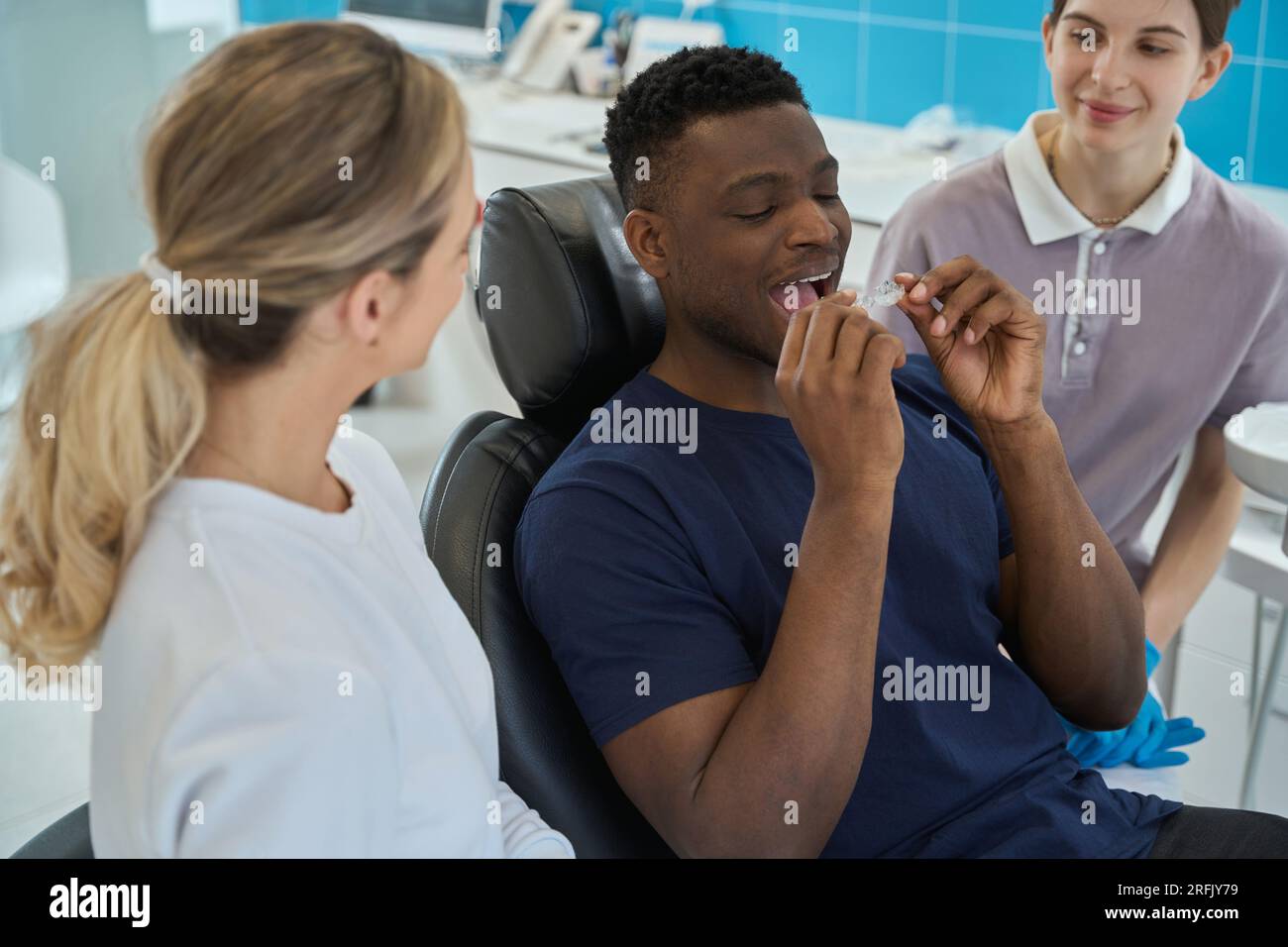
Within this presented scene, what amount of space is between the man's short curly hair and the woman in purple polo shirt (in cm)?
53

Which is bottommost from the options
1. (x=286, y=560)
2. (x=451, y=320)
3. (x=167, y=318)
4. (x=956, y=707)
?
(x=451, y=320)

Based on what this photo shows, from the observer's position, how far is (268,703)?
0.84m

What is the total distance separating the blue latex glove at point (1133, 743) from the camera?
1.54m

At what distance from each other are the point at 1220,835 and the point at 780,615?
1.67ft

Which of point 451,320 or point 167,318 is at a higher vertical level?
point 167,318

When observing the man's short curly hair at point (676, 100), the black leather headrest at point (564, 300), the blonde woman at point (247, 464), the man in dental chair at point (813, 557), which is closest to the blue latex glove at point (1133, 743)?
the man in dental chair at point (813, 557)

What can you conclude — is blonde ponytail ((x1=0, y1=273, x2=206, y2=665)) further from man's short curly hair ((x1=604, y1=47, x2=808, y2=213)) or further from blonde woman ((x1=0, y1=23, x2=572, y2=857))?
man's short curly hair ((x1=604, y1=47, x2=808, y2=213))

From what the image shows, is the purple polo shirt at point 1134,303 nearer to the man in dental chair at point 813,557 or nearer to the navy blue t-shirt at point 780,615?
the man in dental chair at point 813,557

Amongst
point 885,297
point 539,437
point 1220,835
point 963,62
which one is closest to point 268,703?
point 539,437

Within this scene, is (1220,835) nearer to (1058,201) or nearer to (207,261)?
(1058,201)
